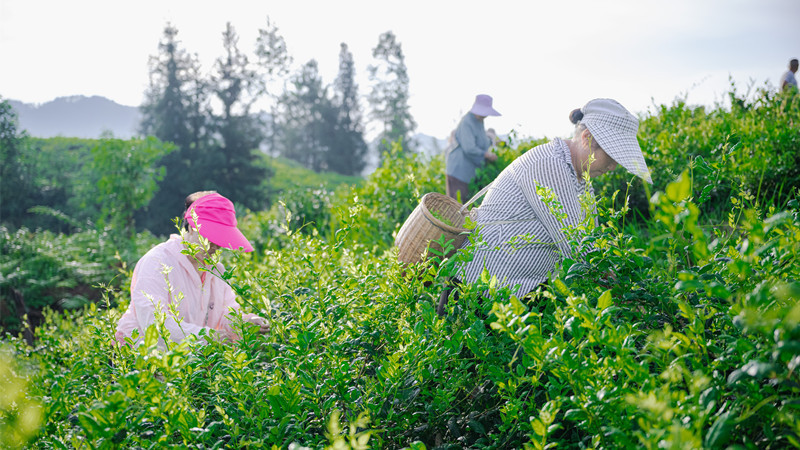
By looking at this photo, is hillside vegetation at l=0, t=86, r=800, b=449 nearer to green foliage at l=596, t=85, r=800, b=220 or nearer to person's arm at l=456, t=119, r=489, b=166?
green foliage at l=596, t=85, r=800, b=220

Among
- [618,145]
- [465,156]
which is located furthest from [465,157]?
[618,145]

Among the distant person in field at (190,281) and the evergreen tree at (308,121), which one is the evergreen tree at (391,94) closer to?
the evergreen tree at (308,121)

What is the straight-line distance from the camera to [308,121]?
1919 inches

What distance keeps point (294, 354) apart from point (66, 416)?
1077mm

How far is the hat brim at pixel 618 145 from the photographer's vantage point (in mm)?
2404

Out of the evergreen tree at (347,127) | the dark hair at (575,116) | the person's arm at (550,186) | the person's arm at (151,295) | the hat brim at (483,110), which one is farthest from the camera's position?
the evergreen tree at (347,127)

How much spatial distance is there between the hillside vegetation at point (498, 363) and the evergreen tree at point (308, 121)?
148 ft

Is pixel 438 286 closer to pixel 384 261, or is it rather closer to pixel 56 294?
Answer: pixel 384 261

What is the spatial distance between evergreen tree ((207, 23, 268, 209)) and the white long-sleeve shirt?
943 inches

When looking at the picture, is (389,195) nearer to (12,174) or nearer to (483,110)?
(483,110)

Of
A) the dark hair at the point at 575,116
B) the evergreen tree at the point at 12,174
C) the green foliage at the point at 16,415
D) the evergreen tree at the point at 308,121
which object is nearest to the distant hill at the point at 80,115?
the evergreen tree at the point at 308,121

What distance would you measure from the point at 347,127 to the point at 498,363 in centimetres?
4724

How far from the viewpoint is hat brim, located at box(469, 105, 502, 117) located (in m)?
6.65

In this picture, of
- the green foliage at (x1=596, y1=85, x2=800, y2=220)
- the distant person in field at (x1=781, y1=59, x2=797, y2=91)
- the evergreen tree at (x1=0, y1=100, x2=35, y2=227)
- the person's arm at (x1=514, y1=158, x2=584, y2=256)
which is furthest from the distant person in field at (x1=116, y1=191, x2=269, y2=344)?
the evergreen tree at (x1=0, y1=100, x2=35, y2=227)
